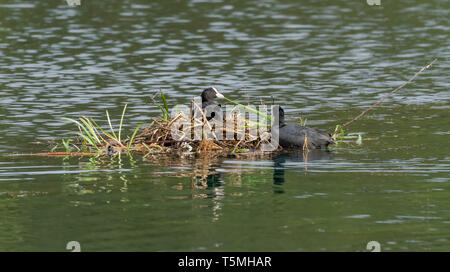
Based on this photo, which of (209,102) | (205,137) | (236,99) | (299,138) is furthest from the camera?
(236,99)

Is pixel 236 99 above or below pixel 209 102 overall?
below

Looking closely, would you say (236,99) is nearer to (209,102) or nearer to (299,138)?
(209,102)

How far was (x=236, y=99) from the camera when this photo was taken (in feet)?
72.2

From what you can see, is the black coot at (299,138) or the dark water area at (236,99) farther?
the black coot at (299,138)

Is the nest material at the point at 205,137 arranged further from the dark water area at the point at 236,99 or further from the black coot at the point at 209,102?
the dark water area at the point at 236,99

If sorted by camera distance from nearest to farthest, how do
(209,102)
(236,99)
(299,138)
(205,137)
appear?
(205,137)
(299,138)
(209,102)
(236,99)

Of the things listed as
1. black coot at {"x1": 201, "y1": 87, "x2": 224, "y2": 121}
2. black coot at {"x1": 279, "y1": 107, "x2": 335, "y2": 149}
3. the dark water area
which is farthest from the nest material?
the dark water area

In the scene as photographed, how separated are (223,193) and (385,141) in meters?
5.29

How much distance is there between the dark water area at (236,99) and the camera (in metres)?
10.7

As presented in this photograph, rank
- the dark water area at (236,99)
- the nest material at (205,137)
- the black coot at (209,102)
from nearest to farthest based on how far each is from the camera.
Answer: the dark water area at (236,99)
the nest material at (205,137)
the black coot at (209,102)

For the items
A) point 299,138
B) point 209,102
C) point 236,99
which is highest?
point 209,102

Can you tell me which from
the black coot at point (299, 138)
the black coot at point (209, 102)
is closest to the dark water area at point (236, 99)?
the black coot at point (299, 138)

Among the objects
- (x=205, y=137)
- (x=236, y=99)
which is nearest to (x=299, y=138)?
(x=205, y=137)
